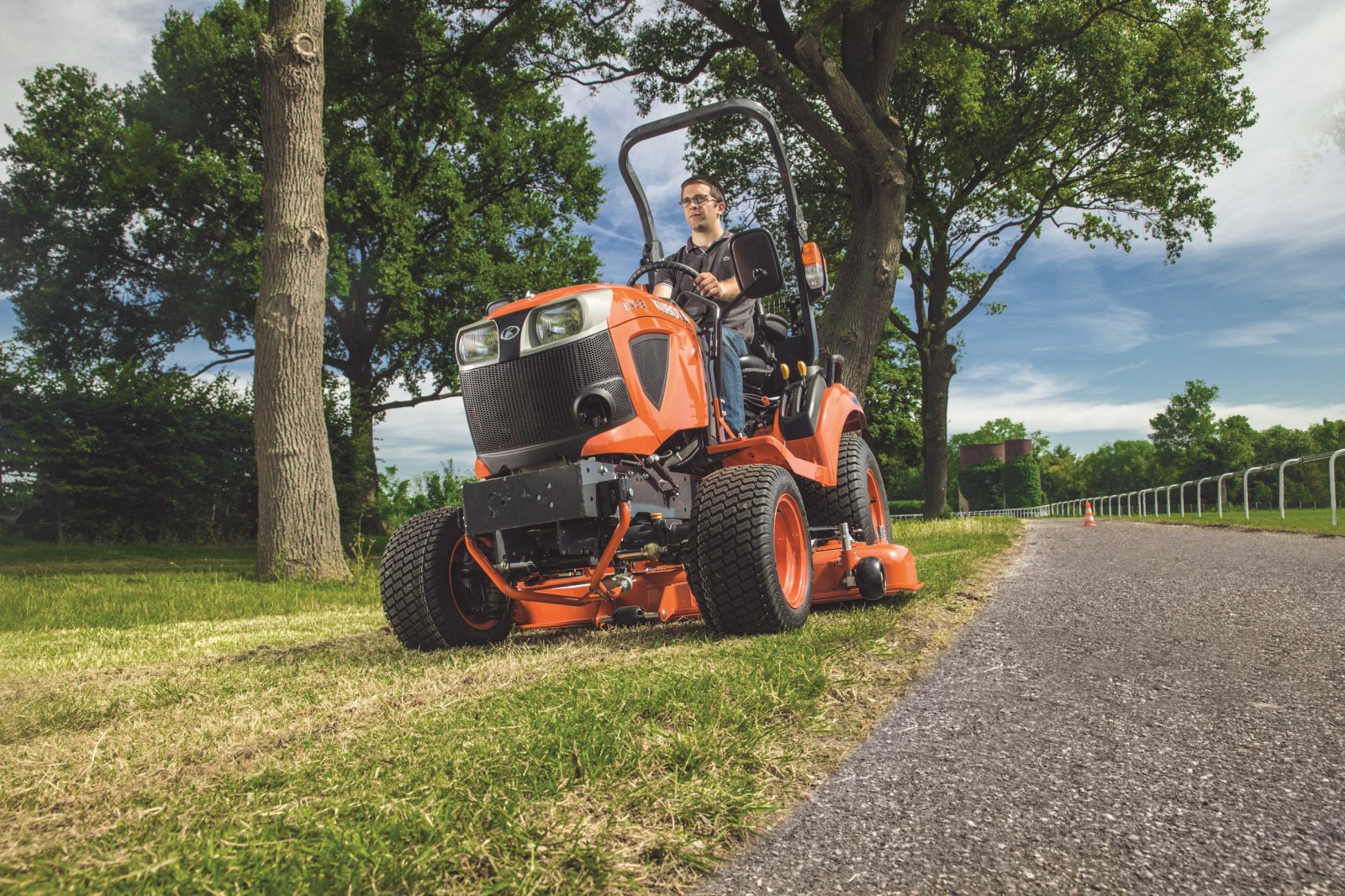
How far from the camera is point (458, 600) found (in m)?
4.55

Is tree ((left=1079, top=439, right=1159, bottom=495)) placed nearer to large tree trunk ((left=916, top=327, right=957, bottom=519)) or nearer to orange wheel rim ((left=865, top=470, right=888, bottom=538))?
large tree trunk ((left=916, top=327, right=957, bottom=519))

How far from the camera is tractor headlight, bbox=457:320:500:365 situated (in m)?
4.27

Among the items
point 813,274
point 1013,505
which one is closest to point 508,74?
point 813,274

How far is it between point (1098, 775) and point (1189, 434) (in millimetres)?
84218

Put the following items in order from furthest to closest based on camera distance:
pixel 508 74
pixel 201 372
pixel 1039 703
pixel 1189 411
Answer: pixel 1189 411 < pixel 201 372 < pixel 508 74 < pixel 1039 703

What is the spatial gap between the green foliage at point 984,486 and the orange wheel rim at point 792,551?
81.2 m

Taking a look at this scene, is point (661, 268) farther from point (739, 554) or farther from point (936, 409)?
point (936, 409)

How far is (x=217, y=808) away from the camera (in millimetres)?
1940

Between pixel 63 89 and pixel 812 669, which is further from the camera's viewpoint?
pixel 63 89

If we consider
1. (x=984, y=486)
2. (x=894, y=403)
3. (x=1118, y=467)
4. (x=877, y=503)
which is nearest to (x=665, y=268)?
(x=877, y=503)

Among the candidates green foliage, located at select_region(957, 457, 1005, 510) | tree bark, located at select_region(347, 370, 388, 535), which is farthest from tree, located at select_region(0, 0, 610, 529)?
green foliage, located at select_region(957, 457, 1005, 510)

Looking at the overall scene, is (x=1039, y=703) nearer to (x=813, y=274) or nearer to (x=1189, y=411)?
(x=813, y=274)

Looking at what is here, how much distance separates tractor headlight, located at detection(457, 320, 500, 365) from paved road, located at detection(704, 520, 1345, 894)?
2386mm

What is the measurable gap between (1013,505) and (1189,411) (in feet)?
51.7
